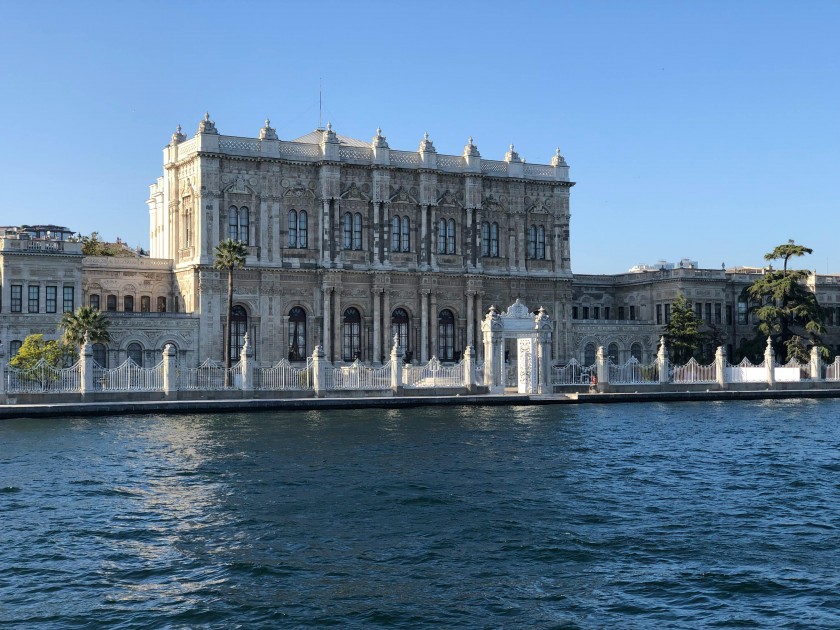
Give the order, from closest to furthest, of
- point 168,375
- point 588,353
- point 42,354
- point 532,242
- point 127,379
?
1. point 127,379
2. point 168,375
3. point 42,354
4. point 532,242
5. point 588,353

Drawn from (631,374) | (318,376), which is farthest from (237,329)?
(631,374)

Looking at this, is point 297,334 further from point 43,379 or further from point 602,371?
point 43,379

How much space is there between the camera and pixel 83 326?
4703 centimetres

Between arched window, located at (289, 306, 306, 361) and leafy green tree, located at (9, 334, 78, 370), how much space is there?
45.6 ft

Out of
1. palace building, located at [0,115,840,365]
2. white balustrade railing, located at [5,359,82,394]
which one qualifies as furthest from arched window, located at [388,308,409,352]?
white balustrade railing, located at [5,359,82,394]

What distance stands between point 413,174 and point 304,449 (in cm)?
3383

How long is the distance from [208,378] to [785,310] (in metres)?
34.7

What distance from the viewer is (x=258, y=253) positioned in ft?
191

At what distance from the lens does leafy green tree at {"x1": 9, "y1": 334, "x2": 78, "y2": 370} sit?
4272cm

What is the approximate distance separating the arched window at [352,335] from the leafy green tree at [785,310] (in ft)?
73.6

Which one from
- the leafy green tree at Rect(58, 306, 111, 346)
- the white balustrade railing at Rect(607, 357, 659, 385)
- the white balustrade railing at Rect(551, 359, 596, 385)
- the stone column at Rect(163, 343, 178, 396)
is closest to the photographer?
the stone column at Rect(163, 343, 178, 396)

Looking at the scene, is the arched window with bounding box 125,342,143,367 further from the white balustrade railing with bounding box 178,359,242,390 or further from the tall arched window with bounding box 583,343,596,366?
the tall arched window with bounding box 583,343,596,366

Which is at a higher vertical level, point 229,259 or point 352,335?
point 229,259

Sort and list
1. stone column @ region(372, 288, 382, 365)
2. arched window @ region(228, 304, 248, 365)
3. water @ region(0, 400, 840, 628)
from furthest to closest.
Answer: stone column @ region(372, 288, 382, 365) → arched window @ region(228, 304, 248, 365) → water @ region(0, 400, 840, 628)
